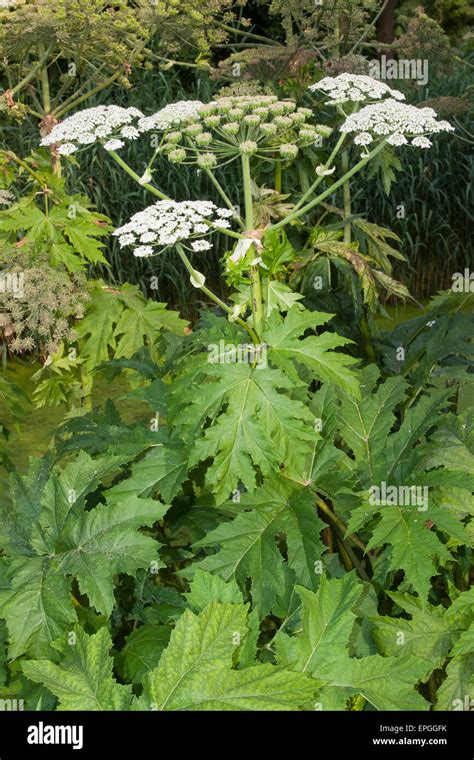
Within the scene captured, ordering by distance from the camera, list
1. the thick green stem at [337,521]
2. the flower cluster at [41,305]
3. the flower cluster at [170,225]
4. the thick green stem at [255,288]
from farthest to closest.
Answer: the flower cluster at [41,305]
the thick green stem at [337,521]
the thick green stem at [255,288]
the flower cluster at [170,225]

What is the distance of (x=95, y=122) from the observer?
8.33 feet

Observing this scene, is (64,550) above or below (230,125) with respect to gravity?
below

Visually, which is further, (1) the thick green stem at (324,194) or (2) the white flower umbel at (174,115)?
(2) the white flower umbel at (174,115)

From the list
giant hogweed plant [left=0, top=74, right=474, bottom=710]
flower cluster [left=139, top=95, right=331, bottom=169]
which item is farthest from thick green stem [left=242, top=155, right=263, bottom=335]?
flower cluster [left=139, top=95, right=331, bottom=169]

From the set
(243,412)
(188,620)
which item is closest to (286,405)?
(243,412)

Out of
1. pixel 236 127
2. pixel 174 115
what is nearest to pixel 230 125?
pixel 236 127

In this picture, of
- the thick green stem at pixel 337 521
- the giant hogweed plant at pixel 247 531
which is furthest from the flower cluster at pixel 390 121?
the thick green stem at pixel 337 521

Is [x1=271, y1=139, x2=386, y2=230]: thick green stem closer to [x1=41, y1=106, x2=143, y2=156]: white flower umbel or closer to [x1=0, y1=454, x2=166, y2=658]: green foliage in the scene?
[x1=41, y1=106, x2=143, y2=156]: white flower umbel

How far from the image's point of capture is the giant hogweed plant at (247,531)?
182 cm

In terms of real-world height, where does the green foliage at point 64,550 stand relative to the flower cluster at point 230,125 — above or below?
below

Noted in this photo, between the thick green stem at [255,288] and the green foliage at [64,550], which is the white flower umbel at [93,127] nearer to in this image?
the thick green stem at [255,288]

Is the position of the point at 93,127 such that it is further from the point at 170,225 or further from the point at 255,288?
the point at 255,288

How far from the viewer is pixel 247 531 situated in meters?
2.14

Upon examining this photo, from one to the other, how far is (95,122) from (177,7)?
159cm
